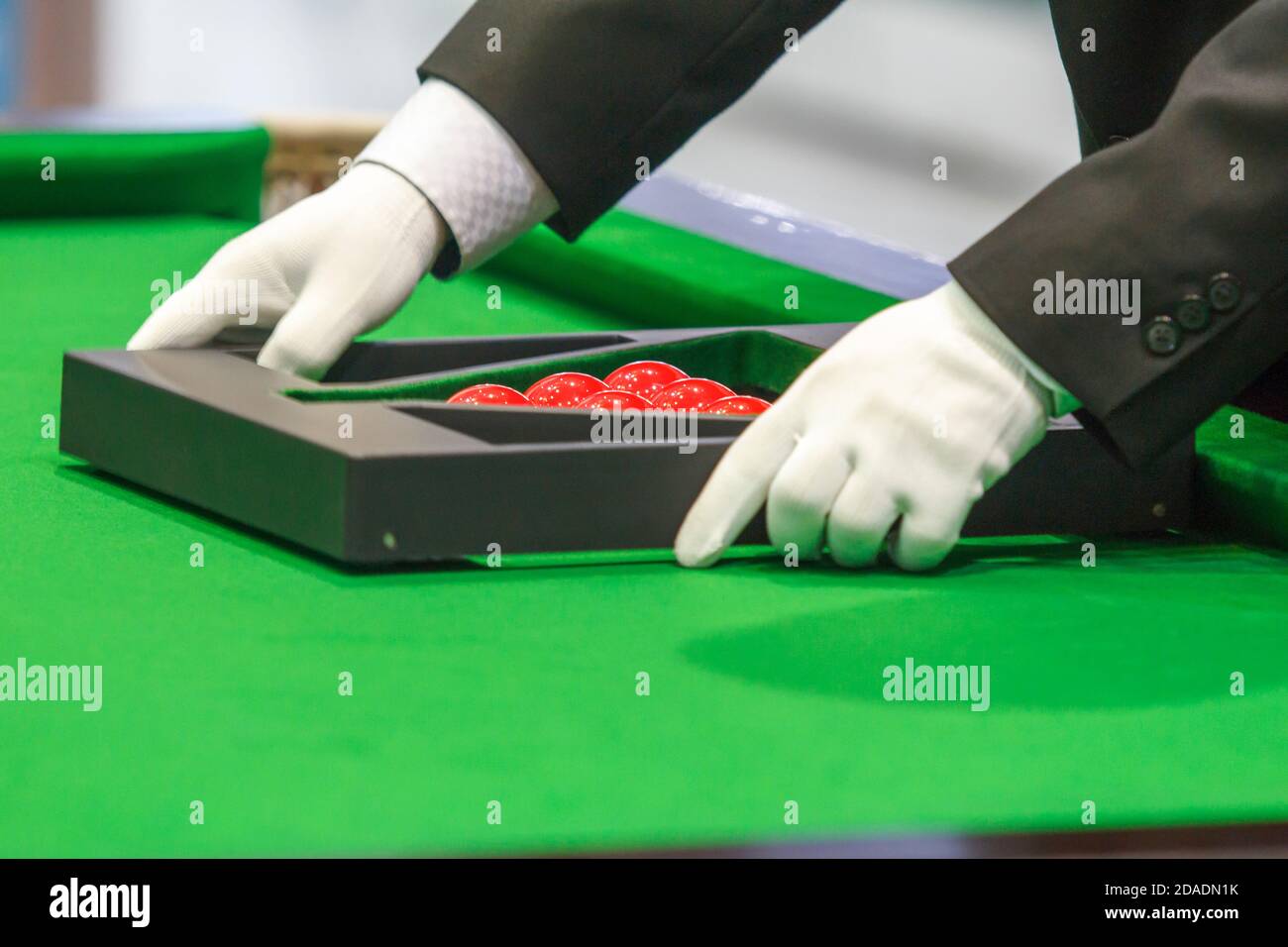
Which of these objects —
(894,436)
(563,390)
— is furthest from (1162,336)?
(563,390)

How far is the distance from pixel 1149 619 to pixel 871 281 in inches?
46.0

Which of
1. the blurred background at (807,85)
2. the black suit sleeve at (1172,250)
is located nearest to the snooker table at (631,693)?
the black suit sleeve at (1172,250)

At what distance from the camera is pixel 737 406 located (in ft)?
6.61

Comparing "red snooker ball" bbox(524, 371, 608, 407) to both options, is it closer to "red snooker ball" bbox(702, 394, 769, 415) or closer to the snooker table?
"red snooker ball" bbox(702, 394, 769, 415)

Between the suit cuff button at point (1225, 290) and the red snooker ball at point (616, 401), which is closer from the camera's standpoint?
the suit cuff button at point (1225, 290)

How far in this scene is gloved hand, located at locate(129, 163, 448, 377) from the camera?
82.7 inches

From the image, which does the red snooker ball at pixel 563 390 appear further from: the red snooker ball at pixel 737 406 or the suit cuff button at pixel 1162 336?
the suit cuff button at pixel 1162 336

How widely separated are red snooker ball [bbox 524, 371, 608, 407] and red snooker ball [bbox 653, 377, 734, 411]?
0.20 ft

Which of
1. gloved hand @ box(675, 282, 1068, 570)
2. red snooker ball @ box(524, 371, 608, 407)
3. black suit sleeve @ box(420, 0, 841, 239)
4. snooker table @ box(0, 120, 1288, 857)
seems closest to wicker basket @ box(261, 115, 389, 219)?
black suit sleeve @ box(420, 0, 841, 239)

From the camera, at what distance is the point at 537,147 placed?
225 centimetres

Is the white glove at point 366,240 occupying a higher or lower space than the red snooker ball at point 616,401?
higher

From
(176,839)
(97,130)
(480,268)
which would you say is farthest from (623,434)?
(97,130)

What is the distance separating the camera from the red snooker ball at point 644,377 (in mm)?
2129

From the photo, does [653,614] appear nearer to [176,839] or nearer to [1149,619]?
[1149,619]
